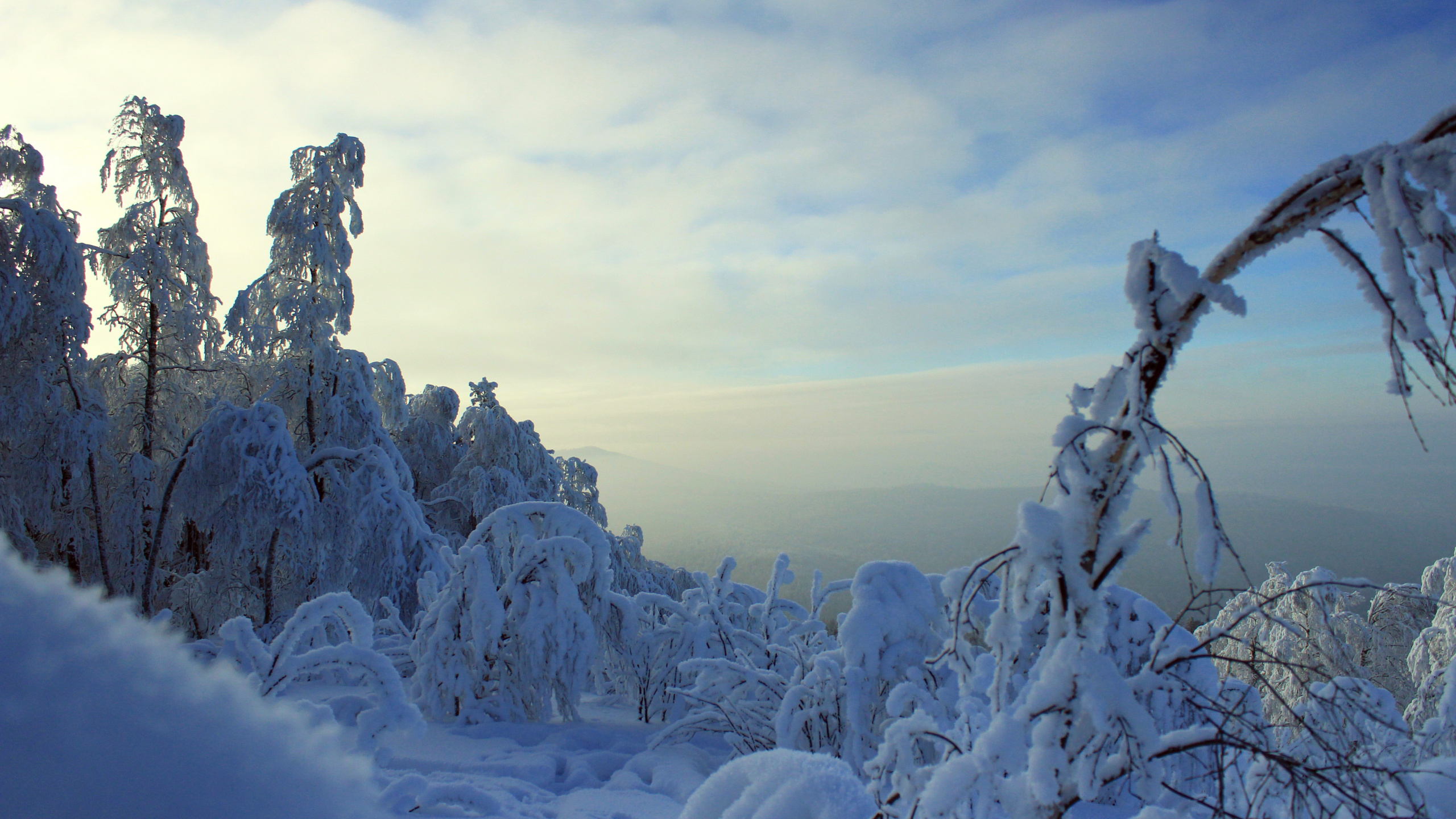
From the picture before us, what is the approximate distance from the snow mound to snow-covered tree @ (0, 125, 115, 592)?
31.4 ft

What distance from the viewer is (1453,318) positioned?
2.96 ft

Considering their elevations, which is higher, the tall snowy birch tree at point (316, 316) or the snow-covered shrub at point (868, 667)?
the tall snowy birch tree at point (316, 316)

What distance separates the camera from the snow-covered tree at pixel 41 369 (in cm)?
733

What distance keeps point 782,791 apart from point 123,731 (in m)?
1.09

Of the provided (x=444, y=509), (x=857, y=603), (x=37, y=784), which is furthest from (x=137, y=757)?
(x=444, y=509)

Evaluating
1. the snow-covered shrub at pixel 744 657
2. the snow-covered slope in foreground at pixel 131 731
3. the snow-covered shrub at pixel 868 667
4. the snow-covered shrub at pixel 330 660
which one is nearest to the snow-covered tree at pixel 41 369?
the snow-covered shrub at pixel 330 660

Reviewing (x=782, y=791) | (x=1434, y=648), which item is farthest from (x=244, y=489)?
(x=1434, y=648)

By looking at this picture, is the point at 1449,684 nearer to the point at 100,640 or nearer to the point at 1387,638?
the point at 100,640

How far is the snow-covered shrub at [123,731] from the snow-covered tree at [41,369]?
31.2 feet

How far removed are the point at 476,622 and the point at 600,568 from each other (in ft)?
2.95

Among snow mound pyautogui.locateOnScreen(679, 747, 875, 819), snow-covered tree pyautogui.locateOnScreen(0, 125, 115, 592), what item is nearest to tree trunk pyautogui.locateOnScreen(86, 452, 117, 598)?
snow-covered tree pyautogui.locateOnScreen(0, 125, 115, 592)

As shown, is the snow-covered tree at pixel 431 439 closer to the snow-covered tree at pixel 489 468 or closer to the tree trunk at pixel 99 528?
the snow-covered tree at pixel 489 468

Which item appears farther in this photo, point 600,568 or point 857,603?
point 600,568

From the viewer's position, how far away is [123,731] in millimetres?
633
